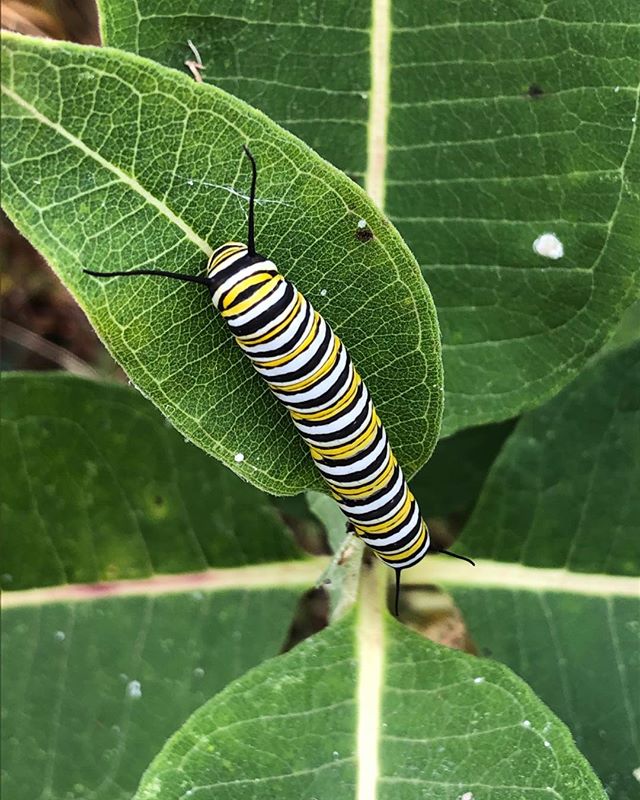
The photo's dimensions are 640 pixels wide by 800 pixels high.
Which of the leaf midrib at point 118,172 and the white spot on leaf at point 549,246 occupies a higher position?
the white spot on leaf at point 549,246

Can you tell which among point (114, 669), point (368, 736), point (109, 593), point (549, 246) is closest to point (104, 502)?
point (109, 593)

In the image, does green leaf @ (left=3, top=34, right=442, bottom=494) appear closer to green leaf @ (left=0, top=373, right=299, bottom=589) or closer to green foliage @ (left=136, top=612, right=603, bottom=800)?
green foliage @ (left=136, top=612, right=603, bottom=800)

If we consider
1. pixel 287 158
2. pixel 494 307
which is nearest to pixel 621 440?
pixel 494 307

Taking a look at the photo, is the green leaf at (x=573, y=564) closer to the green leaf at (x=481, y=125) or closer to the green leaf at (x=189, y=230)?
the green leaf at (x=481, y=125)

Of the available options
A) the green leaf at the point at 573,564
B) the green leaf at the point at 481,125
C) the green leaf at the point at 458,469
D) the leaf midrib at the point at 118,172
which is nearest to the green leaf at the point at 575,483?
the green leaf at the point at 573,564

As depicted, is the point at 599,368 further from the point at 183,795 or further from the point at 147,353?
the point at 183,795

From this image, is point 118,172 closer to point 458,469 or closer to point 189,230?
point 189,230
